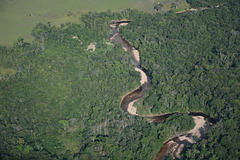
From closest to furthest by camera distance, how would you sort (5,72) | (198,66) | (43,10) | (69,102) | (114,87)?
(69,102)
(114,87)
(5,72)
(198,66)
(43,10)

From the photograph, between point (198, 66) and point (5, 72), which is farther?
point (198, 66)

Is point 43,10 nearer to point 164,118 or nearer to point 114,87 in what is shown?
point 114,87

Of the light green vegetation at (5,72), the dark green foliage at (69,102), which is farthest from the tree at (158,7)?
the light green vegetation at (5,72)

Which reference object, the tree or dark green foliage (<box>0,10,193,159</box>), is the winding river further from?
the tree

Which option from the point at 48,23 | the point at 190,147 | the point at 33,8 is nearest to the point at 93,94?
the point at 190,147

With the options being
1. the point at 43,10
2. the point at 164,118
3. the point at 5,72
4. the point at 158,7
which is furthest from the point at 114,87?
the point at 43,10

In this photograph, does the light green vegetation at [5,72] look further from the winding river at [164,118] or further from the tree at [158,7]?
the tree at [158,7]
